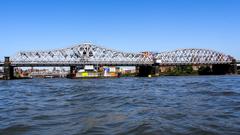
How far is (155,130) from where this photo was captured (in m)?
13.5


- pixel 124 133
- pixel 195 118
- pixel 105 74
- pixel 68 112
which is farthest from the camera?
pixel 105 74

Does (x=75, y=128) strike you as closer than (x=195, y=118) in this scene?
Yes

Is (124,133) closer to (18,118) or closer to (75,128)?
(75,128)

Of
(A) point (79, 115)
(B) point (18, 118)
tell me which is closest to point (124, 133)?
(A) point (79, 115)

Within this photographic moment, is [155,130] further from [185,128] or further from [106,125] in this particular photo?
[106,125]

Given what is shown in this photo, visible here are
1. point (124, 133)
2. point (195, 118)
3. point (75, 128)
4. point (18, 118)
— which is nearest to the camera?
point (124, 133)

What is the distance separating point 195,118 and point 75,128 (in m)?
5.21

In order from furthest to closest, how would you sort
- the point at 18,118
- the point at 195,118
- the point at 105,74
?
the point at 105,74, the point at 18,118, the point at 195,118

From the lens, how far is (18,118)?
17922mm

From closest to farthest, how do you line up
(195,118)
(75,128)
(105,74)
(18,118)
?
(75,128), (195,118), (18,118), (105,74)

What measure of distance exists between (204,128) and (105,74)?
472 ft

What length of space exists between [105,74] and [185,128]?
14362cm

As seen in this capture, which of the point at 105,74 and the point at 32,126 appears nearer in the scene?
the point at 32,126

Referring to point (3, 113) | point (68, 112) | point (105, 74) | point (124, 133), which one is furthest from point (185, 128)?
point (105, 74)
